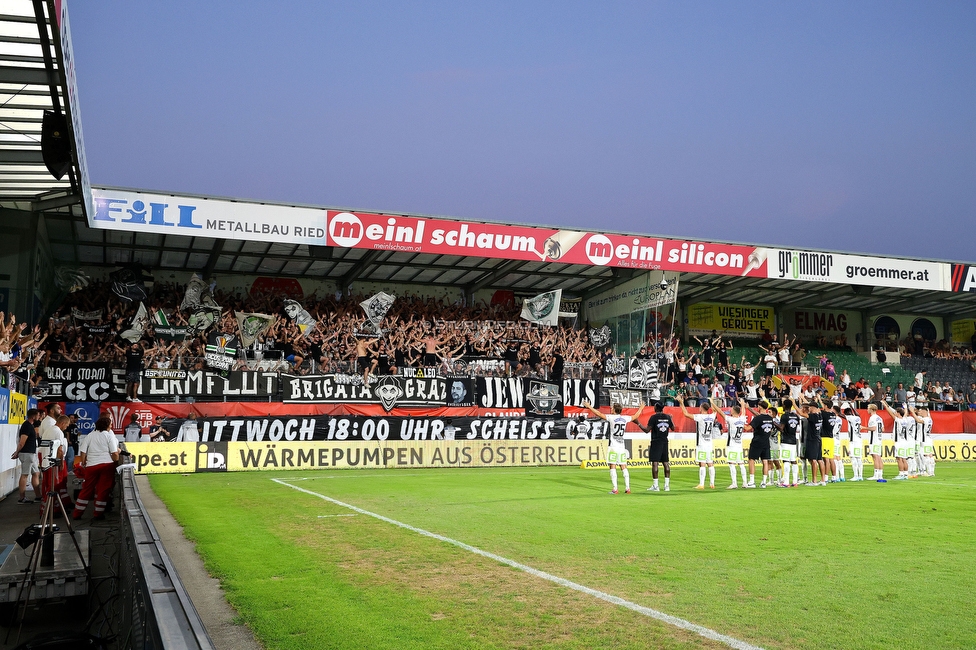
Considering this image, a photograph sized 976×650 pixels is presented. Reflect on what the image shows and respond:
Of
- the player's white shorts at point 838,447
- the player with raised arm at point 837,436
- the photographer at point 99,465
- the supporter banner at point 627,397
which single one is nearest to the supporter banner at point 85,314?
the photographer at point 99,465

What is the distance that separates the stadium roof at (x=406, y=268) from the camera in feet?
107

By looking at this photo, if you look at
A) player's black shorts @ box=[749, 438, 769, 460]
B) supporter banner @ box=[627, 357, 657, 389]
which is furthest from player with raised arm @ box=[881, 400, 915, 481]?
supporter banner @ box=[627, 357, 657, 389]

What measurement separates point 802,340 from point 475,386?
26.0 meters

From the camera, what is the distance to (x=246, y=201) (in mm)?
30906

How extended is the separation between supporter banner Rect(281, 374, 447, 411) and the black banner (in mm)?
3026

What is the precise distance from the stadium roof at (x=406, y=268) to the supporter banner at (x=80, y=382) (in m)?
5.15

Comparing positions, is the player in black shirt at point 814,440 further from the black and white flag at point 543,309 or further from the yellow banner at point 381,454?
the black and white flag at point 543,309

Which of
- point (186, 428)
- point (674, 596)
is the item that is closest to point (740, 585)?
point (674, 596)

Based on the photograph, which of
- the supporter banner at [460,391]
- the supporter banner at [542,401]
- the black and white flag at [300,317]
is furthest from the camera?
the black and white flag at [300,317]

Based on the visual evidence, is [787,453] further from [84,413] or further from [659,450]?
[84,413]

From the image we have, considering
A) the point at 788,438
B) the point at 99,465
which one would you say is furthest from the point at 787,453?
the point at 99,465

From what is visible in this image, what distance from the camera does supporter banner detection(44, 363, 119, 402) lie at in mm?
28281

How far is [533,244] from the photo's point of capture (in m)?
34.9

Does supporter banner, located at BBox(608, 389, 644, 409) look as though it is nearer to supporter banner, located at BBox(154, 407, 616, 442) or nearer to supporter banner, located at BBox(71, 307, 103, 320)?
supporter banner, located at BBox(154, 407, 616, 442)
